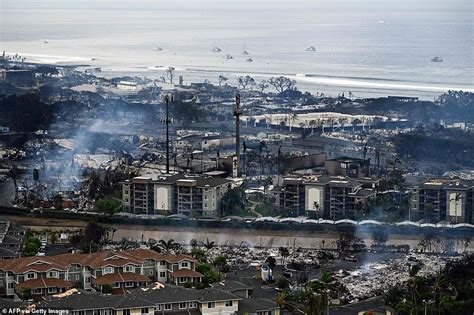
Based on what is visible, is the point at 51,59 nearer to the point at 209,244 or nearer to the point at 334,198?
the point at 334,198

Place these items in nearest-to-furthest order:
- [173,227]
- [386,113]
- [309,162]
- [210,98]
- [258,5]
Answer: [173,227], [309,162], [386,113], [210,98], [258,5]

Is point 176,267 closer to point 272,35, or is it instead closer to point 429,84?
point 429,84

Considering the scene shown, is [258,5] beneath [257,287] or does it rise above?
above

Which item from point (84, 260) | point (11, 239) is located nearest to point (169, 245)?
point (11, 239)

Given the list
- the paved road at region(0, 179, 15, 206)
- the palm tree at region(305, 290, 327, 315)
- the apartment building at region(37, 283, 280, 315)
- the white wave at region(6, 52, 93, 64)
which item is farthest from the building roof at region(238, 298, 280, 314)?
the white wave at region(6, 52, 93, 64)

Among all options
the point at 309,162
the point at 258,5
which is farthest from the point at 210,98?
the point at 258,5

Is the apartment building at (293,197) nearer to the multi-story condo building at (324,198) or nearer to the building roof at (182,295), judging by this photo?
the multi-story condo building at (324,198)
